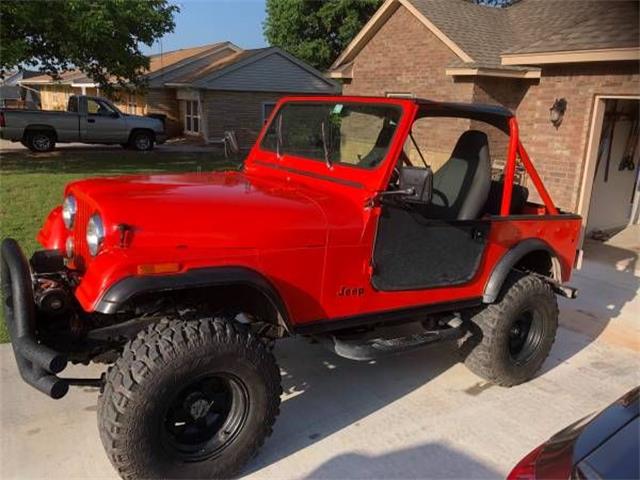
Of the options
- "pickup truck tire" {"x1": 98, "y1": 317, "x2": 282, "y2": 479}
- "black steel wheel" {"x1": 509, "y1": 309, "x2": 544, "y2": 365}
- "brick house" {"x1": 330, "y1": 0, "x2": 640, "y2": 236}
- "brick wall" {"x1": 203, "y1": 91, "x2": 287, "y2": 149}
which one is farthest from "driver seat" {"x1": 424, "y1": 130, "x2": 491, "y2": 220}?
"brick wall" {"x1": 203, "y1": 91, "x2": 287, "y2": 149}

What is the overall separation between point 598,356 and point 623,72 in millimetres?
4674

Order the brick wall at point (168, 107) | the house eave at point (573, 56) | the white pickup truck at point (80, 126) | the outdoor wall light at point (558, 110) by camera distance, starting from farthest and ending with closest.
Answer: the brick wall at point (168, 107) < the white pickup truck at point (80, 126) < the outdoor wall light at point (558, 110) < the house eave at point (573, 56)

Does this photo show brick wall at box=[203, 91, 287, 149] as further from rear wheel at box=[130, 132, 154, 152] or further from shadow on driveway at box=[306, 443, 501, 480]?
shadow on driveway at box=[306, 443, 501, 480]

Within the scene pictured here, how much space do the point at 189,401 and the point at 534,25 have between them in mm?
11480

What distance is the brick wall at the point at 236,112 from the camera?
976 inches

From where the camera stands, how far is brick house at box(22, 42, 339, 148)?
24719 mm

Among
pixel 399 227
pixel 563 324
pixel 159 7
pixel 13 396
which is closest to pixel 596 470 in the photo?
pixel 399 227

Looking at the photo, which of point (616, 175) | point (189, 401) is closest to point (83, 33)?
point (616, 175)

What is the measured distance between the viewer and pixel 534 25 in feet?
39.0

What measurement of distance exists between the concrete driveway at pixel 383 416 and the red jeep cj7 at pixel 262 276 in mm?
282

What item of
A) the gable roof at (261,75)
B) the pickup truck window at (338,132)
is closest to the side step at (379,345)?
the pickup truck window at (338,132)

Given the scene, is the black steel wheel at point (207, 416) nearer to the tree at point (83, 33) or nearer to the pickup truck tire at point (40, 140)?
the tree at point (83, 33)

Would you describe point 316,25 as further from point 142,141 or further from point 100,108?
point 100,108

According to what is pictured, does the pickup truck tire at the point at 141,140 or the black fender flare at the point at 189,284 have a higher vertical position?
the black fender flare at the point at 189,284
